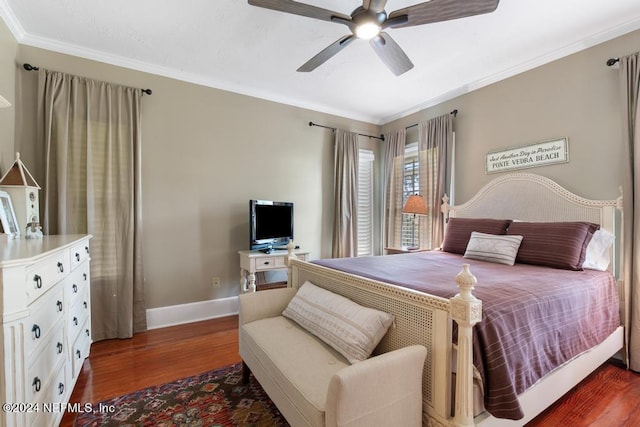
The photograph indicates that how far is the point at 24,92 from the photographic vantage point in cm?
256

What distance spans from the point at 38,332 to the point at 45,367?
0.74 feet

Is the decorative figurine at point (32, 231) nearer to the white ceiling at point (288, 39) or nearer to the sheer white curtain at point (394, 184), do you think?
the white ceiling at point (288, 39)

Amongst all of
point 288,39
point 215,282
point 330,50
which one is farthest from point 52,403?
point 288,39

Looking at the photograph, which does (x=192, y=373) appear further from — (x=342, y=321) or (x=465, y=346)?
(x=465, y=346)

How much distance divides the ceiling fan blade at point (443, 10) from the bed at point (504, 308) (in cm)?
150

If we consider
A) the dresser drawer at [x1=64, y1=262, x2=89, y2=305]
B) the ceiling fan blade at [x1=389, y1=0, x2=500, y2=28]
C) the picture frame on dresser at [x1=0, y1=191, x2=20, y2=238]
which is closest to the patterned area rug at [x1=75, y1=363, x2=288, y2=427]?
the dresser drawer at [x1=64, y1=262, x2=89, y2=305]

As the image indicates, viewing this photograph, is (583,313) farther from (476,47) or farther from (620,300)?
(476,47)

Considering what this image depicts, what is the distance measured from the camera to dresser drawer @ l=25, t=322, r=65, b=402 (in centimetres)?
123

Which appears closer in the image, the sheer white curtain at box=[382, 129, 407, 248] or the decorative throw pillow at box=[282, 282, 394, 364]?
the decorative throw pillow at box=[282, 282, 394, 364]

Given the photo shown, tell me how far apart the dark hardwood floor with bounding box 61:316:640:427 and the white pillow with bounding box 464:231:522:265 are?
981mm

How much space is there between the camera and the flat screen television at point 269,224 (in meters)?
3.38

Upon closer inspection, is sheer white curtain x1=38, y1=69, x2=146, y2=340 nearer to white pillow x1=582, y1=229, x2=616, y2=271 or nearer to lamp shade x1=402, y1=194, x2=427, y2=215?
lamp shade x1=402, y1=194, x2=427, y2=215

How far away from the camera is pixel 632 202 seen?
2277 millimetres

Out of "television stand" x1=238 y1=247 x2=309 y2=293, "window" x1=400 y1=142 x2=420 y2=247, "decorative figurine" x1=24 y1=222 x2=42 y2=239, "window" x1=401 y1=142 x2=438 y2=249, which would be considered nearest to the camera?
"decorative figurine" x1=24 y1=222 x2=42 y2=239
